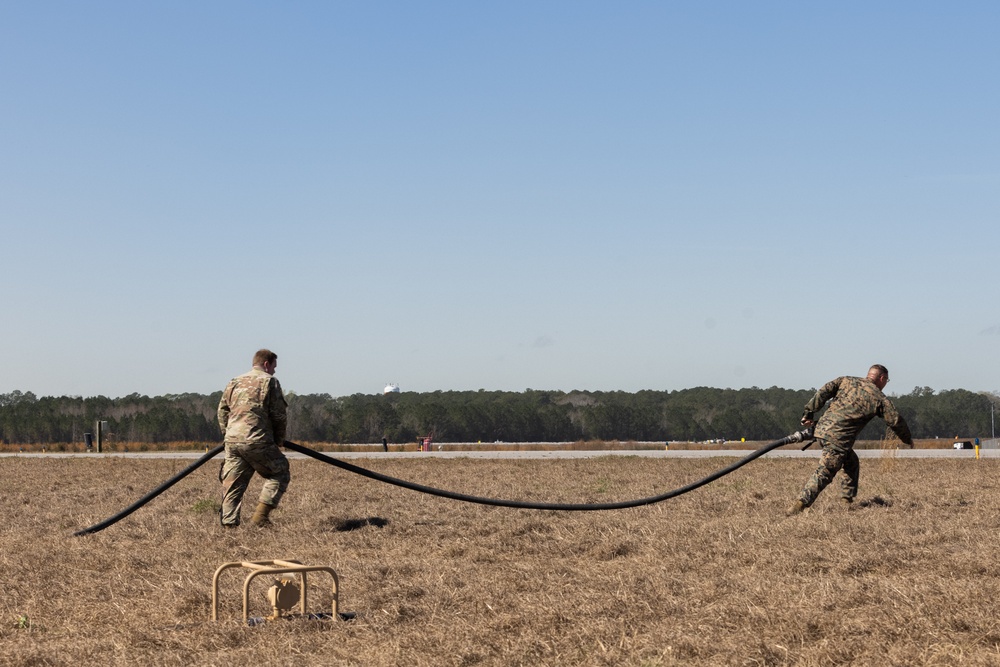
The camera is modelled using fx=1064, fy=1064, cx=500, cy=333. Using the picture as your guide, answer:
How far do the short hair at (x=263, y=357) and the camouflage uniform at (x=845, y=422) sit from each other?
19.7 ft

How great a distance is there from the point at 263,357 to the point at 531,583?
189 inches

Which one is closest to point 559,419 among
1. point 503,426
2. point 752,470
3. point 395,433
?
point 503,426

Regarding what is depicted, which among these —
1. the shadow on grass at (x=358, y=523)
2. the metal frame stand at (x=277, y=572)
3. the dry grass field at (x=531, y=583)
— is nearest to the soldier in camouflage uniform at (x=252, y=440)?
the dry grass field at (x=531, y=583)

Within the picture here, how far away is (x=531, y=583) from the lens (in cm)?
769

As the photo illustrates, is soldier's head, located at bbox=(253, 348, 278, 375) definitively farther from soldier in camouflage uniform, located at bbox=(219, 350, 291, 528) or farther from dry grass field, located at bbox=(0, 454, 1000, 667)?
dry grass field, located at bbox=(0, 454, 1000, 667)

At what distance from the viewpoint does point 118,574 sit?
839 centimetres

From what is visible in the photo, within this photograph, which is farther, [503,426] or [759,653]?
[503,426]

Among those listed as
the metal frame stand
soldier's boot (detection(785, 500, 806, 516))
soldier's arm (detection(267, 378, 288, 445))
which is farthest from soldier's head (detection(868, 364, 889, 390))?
the metal frame stand

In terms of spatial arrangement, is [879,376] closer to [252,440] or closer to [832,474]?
[832,474]

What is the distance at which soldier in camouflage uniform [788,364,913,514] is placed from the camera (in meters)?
12.0

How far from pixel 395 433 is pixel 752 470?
79.5 meters

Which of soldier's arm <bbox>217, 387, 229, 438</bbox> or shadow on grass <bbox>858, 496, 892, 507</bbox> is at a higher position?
soldier's arm <bbox>217, 387, 229, 438</bbox>

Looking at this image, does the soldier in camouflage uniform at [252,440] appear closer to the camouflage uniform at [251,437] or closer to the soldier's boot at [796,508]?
the camouflage uniform at [251,437]

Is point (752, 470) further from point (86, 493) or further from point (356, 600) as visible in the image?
point (356, 600)
